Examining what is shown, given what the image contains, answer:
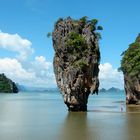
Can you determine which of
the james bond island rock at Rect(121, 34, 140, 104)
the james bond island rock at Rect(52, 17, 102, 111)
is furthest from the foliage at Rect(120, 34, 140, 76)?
the james bond island rock at Rect(52, 17, 102, 111)

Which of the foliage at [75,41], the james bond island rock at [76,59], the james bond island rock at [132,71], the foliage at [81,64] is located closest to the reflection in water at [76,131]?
the james bond island rock at [76,59]

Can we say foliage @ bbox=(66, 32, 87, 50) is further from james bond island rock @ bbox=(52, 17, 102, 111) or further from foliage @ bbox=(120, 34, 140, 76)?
foliage @ bbox=(120, 34, 140, 76)

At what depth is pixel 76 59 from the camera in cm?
5325

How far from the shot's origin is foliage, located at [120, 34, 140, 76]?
74062 millimetres

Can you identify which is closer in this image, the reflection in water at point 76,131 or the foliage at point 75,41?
the reflection in water at point 76,131

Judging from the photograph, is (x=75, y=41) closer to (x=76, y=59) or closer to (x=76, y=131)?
(x=76, y=59)

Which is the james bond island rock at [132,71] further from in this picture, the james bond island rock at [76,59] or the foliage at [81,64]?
the foliage at [81,64]

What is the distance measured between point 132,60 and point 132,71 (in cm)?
228

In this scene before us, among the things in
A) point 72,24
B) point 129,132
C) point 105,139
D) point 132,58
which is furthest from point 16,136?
point 132,58

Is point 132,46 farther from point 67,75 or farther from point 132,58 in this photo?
point 67,75

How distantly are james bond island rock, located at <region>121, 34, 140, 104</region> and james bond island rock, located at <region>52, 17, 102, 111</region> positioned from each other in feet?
70.2

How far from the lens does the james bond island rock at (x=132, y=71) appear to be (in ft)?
243

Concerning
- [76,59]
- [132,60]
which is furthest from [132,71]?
[76,59]

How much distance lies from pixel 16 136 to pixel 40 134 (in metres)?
2.12
